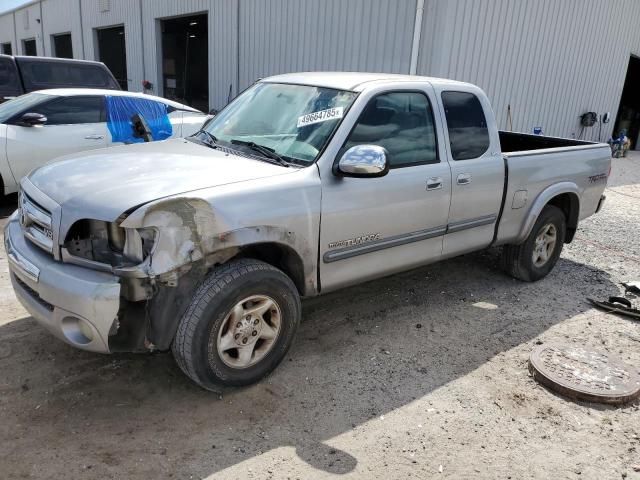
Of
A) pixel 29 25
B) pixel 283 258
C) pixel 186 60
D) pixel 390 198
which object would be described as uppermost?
pixel 29 25

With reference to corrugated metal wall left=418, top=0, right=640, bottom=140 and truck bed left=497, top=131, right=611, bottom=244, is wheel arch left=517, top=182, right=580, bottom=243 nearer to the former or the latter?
truck bed left=497, top=131, right=611, bottom=244

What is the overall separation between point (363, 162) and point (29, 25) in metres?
30.2

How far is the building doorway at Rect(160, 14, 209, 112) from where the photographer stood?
1756cm

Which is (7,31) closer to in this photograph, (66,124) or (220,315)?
(66,124)

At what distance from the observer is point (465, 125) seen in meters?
4.41

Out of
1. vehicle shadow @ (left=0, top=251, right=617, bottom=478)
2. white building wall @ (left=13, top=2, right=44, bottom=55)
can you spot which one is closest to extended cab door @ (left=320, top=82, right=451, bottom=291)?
vehicle shadow @ (left=0, top=251, right=617, bottom=478)

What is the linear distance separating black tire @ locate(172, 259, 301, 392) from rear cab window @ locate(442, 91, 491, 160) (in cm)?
193

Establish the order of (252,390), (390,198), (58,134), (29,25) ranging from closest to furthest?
(252,390), (390,198), (58,134), (29,25)

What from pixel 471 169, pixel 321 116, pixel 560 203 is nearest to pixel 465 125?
pixel 471 169

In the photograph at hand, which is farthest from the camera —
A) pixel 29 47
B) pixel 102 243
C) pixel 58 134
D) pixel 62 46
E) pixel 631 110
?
pixel 29 47

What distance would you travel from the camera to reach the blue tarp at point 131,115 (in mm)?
7449

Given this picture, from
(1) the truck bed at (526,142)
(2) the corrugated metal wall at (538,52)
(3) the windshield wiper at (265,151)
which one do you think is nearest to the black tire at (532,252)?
(1) the truck bed at (526,142)

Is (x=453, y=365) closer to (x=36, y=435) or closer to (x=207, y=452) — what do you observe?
(x=207, y=452)

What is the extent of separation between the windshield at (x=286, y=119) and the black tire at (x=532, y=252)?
2.62 m
